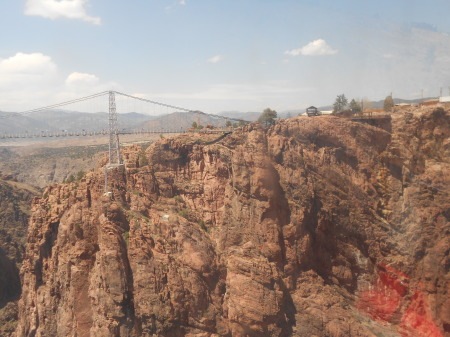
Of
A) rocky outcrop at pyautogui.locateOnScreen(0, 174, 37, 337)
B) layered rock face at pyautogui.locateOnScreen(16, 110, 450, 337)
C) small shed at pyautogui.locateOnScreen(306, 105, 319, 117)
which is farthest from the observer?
rocky outcrop at pyautogui.locateOnScreen(0, 174, 37, 337)

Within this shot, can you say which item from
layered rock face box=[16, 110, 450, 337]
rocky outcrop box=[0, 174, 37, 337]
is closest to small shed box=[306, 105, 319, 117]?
layered rock face box=[16, 110, 450, 337]

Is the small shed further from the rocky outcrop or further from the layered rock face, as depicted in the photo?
the rocky outcrop

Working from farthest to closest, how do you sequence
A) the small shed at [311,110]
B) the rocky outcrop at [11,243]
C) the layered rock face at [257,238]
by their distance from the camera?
the rocky outcrop at [11,243] → the small shed at [311,110] → the layered rock face at [257,238]

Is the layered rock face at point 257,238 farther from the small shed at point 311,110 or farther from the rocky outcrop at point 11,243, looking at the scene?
the rocky outcrop at point 11,243

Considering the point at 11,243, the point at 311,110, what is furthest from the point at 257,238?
the point at 11,243

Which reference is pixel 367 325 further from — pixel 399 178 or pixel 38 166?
pixel 38 166

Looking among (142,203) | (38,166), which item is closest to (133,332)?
(142,203)

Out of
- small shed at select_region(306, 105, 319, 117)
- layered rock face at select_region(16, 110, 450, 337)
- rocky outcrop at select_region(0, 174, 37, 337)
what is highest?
small shed at select_region(306, 105, 319, 117)

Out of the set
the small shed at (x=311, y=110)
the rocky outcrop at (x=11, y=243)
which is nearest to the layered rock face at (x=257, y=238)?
the small shed at (x=311, y=110)
